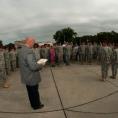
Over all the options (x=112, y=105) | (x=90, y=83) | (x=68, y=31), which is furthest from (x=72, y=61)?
(x=68, y=31)

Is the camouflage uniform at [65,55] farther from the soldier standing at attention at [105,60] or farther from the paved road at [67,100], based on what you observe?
the paved road at [67,100]

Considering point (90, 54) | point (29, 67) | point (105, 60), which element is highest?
point (29, 67)

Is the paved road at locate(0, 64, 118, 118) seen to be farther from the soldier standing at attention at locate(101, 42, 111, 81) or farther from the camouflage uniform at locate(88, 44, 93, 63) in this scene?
the camouflage uniform at locate(88, 44, 93, 63)

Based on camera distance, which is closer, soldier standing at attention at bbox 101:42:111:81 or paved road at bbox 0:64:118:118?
paved road at bbox 0:64:118:118

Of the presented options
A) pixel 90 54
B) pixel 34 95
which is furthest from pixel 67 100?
pixel 90 54

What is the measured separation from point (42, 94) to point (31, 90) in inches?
88.0

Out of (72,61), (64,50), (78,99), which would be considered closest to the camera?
(78,99)

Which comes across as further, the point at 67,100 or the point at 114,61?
the point at 114,61

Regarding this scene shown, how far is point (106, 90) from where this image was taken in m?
11.3

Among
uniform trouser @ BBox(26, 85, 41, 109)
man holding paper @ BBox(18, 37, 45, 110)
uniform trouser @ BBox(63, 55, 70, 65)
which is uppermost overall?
man holding paper @ BBox(18, 37, 45, 110)

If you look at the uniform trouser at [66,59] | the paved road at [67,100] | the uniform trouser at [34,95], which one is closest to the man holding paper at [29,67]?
the uniform trouser at [34,95]

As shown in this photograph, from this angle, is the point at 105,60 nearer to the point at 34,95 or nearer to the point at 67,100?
the point at 67,100

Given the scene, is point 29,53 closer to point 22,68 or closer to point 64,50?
point 22,68

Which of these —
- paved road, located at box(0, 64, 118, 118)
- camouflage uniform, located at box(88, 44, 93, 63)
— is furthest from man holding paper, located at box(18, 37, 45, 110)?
camouflage uniform, located at box(88, 44, 93, 63)
